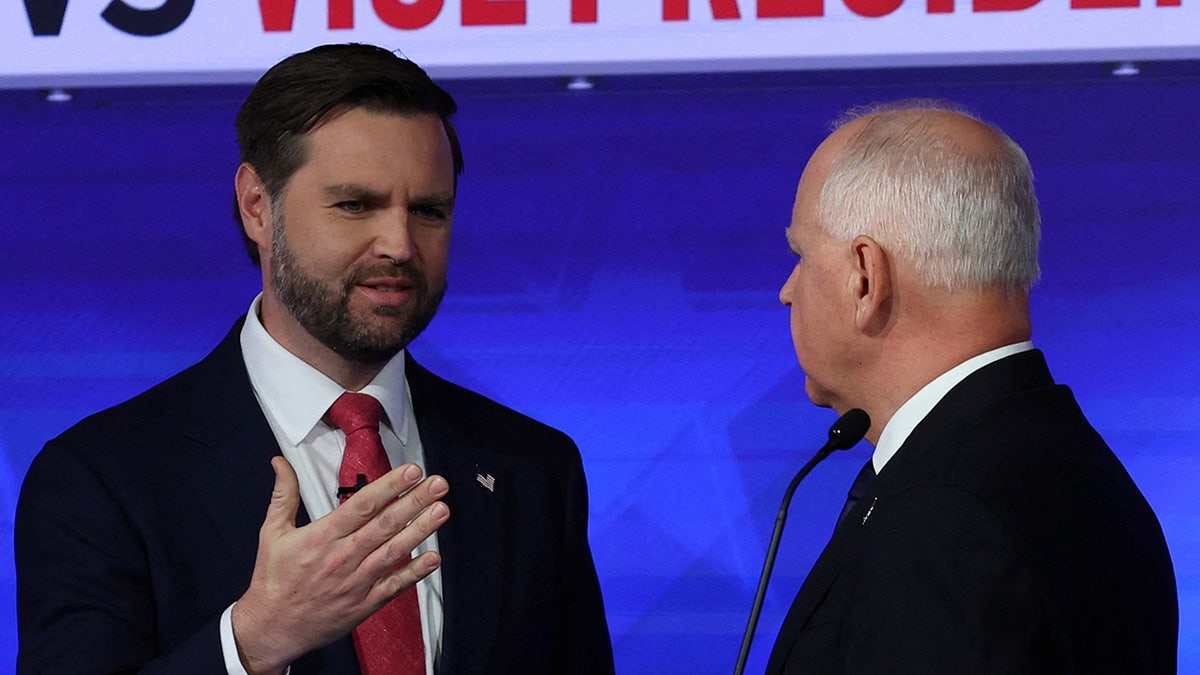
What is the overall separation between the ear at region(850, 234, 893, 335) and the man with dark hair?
588 millimetres

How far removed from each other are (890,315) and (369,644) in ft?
2.75

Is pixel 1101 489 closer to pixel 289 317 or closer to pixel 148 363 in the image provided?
pixel 289 317

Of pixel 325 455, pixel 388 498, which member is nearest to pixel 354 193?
pixel 325 455

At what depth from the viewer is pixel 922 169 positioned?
1604 mm

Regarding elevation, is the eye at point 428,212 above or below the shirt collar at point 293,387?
above

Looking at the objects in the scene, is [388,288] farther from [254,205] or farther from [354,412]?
[254,205]

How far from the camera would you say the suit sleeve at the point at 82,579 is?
1.83m

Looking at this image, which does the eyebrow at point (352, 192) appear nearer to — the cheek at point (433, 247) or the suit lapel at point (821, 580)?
the cheek at point (433, 247)

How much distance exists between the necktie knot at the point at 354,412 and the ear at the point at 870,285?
763 millimetres

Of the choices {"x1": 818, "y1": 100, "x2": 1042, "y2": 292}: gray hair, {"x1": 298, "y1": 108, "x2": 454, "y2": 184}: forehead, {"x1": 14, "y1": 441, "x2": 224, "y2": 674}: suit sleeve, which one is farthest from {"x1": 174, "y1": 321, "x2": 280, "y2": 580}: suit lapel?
{"x1": 818, "y1": 100, "x2": 1042, "y2": 292}: gray hair

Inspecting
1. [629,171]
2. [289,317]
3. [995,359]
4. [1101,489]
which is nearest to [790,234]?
[995,359]

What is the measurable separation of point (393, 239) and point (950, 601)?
1.01 m

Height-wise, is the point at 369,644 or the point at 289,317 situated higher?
the point at 289,317

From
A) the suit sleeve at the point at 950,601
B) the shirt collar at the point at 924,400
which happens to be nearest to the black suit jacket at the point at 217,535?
the shirt collar at the point at 924,400
